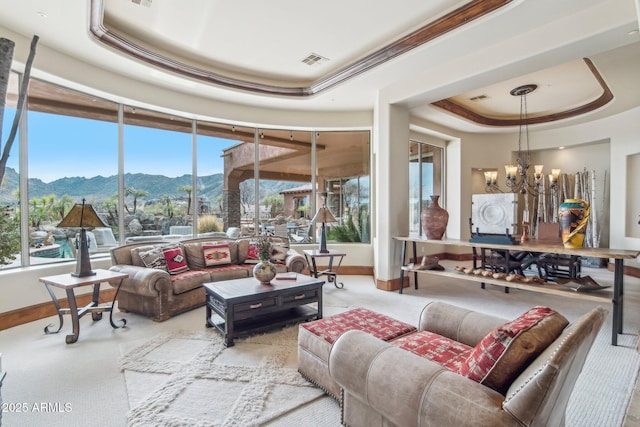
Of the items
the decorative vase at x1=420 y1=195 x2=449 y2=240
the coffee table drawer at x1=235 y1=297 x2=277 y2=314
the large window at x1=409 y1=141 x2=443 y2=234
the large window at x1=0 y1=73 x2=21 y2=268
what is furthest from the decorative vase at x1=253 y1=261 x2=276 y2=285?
the large window at x1=409 y1=141 x2=443 y2=234

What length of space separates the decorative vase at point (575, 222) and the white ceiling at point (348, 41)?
1.61 m

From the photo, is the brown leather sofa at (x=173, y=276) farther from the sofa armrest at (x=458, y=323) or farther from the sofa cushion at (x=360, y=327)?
the sofa armrest at (x=458, y=323)

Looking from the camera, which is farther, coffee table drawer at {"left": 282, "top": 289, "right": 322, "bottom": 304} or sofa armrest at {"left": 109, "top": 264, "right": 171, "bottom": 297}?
sofa armrest at {"left": 109, "top": 264, "right": 171, "bottom": 297}

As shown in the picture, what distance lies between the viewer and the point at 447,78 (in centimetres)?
417

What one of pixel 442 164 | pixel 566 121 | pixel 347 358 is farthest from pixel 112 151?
pixel 566 121

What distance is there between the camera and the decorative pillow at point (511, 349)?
48.6 inches

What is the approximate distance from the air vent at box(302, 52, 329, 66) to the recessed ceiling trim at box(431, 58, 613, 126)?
2321 mm

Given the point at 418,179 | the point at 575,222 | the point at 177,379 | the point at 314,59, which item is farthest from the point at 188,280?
the point at 418,179

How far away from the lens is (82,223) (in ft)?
10.9

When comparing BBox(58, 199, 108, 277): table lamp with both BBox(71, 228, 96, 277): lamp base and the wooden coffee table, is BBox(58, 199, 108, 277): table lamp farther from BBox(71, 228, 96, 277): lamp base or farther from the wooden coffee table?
the wooden coffee table

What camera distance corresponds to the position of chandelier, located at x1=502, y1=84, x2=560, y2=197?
544cm

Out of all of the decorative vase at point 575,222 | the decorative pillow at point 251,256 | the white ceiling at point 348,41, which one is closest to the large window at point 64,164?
the white ceiling at point 348,41

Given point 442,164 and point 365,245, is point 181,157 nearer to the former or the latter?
point 365,245

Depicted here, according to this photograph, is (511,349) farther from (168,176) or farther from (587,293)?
(168,176)
